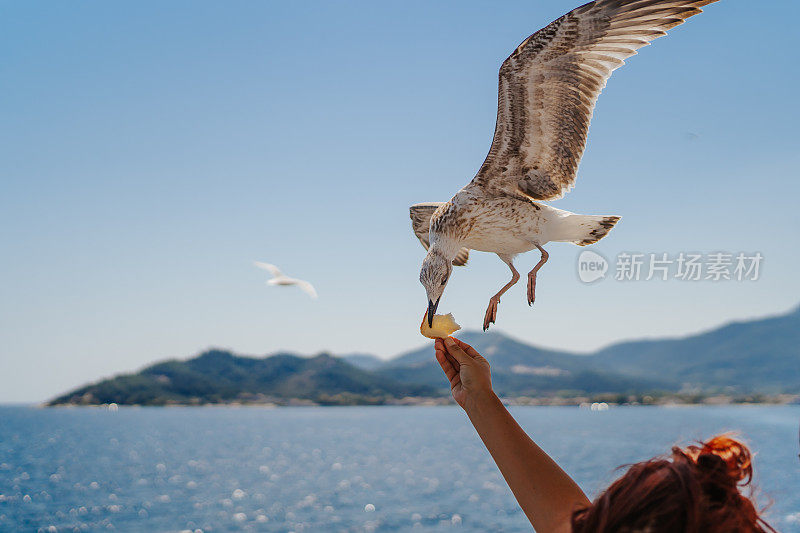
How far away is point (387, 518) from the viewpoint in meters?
24.0

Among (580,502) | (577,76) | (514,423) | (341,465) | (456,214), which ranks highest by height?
(577,76)

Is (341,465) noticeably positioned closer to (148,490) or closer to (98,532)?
(148,490)

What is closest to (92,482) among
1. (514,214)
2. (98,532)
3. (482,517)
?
(98,532)

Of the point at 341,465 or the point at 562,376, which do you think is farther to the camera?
the point at 562,376

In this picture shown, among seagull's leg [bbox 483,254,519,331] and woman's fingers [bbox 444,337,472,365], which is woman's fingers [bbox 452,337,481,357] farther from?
seagull's leg [bbox 483,254,519,331]

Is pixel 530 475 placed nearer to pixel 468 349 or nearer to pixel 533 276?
pixel 468 349

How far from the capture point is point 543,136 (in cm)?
222

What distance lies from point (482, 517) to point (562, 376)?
75.2 m

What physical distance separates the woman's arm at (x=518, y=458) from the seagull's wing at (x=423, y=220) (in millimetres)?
1124

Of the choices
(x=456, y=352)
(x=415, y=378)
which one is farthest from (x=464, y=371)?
(x=415, y=378)

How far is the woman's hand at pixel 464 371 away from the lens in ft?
3.97

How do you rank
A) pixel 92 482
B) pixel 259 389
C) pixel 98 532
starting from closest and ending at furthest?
pixel 98 532 < pixel 92 482 < pixel 259 389

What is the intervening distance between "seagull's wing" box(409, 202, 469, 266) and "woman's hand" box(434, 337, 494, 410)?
3.39 ft

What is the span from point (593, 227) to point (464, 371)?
1.15 metres
